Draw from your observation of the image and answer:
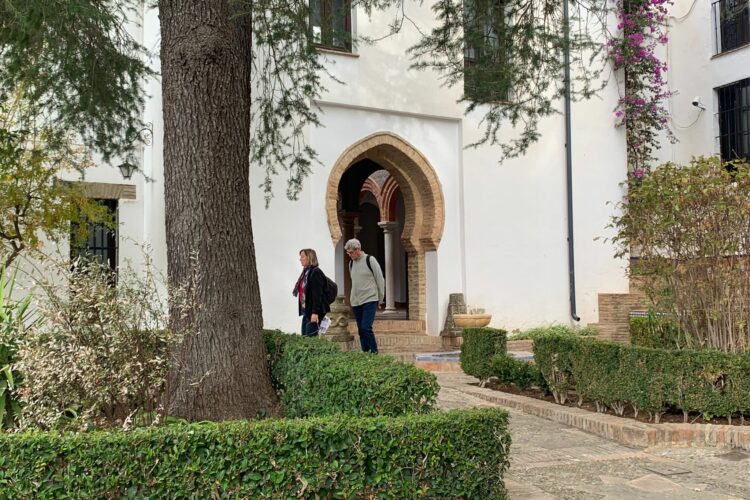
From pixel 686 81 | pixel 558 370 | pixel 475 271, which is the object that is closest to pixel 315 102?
pixel 475 271

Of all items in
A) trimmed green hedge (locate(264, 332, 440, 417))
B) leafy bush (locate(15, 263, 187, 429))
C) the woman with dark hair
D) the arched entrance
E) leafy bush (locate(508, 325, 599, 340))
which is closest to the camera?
trimmed green hedge (locate(264, 332, 440, 417))

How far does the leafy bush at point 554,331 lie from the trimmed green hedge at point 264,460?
31.0 feet

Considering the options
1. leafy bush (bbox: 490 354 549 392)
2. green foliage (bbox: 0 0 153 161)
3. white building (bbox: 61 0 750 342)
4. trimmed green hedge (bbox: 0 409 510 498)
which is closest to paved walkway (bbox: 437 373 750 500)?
trimmed green hedge (bbox: 0 409 510 498)

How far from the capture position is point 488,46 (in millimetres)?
7254

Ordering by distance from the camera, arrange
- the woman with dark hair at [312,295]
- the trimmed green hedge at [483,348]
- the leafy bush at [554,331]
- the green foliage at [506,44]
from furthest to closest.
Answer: the leafy bush at [554,331]
the woman with dark hair at [312,295]
the trimmed green hedge at [483,348]
the green foliage at [506,44]

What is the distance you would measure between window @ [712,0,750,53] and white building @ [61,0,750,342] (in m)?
0.08

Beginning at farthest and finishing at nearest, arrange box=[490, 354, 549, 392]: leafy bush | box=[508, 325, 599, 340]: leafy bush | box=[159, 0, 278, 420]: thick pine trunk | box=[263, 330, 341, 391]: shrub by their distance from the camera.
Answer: box=[508, 325, 599, 340]: leafy bush, box=[490, 354, 549, 392]: leafy bush, box=[263, 330, 341, 391]: shrub, box=[159, 0, 278, 420]: thick pine trunk

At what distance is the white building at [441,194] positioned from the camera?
10.9 m

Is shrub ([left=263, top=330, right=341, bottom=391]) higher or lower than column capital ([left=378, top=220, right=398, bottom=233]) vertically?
lower

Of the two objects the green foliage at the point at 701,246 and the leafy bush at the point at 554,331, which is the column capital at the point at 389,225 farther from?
the green foliage at the point at 701,246

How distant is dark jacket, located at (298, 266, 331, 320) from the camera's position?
27.7ft

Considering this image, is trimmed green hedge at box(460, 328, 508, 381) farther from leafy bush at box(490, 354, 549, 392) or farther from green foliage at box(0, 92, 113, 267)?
green foliage at box(0, 92, 113, 267)

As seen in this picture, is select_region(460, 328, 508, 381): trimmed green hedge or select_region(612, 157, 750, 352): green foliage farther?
select_region(460, 328, 508, 381): trimmed green hedge

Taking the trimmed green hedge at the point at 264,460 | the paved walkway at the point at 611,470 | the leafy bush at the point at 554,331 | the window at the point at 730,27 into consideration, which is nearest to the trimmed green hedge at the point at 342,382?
the trimmed green hedge at the point at 264,460
